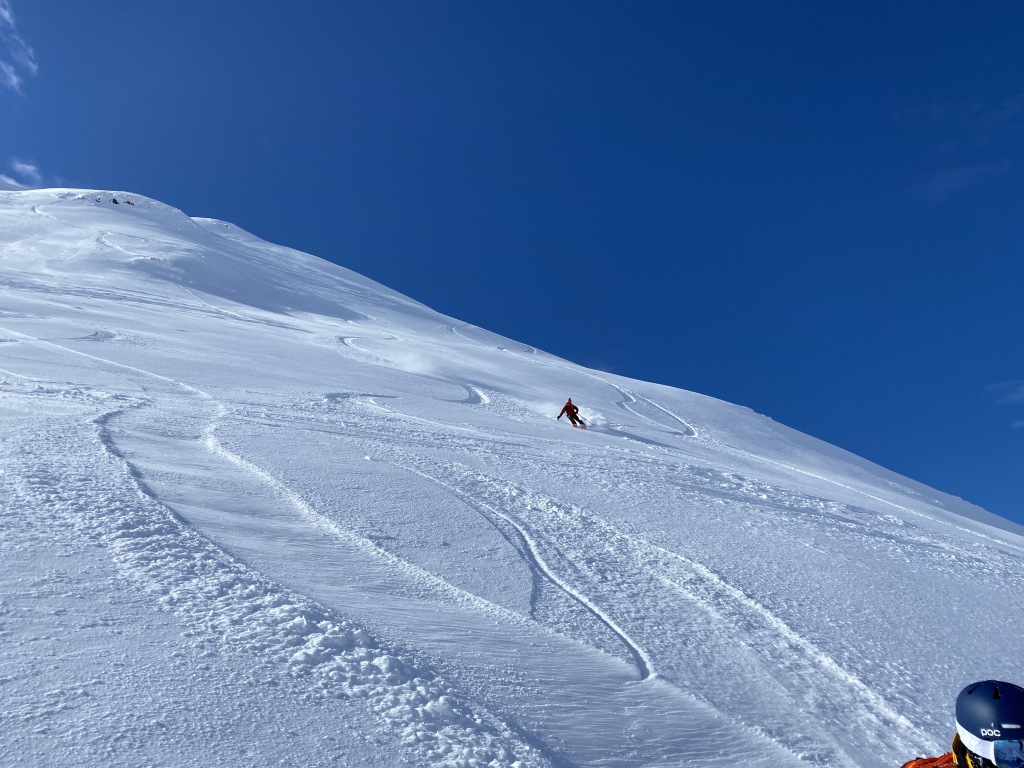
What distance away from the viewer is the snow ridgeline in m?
2.58

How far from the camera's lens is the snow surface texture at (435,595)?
8.28ft

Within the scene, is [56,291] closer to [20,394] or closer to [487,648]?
[20,394]

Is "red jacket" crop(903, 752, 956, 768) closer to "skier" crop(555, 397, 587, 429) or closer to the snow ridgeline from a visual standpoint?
the snow ridgeline

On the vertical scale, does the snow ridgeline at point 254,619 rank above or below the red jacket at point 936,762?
below

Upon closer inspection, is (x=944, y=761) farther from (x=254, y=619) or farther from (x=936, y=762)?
(x=254, y=619)

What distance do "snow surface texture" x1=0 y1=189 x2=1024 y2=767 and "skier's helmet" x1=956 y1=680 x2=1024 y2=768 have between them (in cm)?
85

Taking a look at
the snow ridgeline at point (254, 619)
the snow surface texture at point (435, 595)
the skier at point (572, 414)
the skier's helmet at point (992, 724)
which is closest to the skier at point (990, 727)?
the skier's helmet at point (992, 724)

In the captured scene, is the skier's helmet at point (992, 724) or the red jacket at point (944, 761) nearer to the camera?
the skier's helmet at point (992, 724)

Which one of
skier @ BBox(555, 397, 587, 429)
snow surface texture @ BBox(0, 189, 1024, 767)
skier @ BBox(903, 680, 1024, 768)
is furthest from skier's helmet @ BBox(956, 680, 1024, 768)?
skier @ BBox(555, 397, 587, 429)

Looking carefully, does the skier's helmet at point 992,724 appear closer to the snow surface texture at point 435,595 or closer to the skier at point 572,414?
the snow surface texture at point 435,595

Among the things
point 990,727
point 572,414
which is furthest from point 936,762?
point 572,414

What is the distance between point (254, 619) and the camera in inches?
121

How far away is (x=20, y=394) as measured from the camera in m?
6.99

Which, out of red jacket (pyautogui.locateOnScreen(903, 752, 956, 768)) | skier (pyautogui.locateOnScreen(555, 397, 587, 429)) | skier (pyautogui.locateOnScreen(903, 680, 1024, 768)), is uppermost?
skier (pyautogui.locateOnScreen(555, 397, 587, 429))
